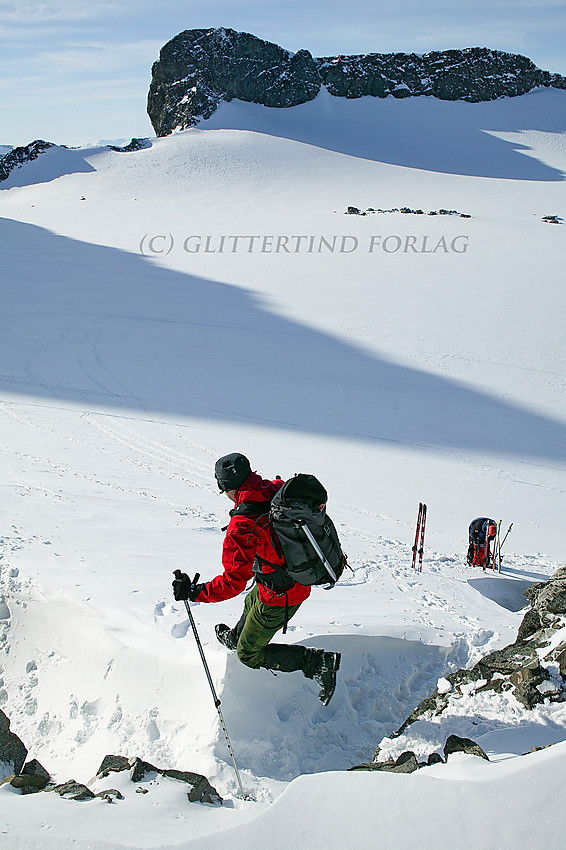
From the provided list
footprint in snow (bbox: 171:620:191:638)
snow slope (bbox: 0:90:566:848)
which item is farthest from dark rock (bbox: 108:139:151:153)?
footprint in snow (bbox: 171:620:191:638)

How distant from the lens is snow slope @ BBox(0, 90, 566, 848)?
3141mm

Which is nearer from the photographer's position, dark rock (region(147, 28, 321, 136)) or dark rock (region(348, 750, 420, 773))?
dark rock (region(348, 750, 420, 773))

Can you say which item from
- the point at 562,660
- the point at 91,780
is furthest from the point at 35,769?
the point at 562,660

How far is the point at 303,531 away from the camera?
303cm

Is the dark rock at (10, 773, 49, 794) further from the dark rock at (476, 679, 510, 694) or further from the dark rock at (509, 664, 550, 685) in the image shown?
the dark rock at (509, 664, 550, 685)

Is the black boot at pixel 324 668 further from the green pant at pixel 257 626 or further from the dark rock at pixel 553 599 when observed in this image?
the dark rock at pixel 553 599

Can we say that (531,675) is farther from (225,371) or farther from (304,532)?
(225,371)

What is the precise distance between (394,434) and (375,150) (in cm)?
3922

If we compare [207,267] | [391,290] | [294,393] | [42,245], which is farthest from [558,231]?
[42,245]

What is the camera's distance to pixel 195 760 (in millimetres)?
3359

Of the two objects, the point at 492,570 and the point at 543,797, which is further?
the point at 492,570

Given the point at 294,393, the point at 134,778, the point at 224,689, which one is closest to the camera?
the point at 134,778

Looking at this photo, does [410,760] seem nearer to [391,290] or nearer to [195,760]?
[195,760]

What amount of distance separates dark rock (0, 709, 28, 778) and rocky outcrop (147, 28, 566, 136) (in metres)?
52.5
